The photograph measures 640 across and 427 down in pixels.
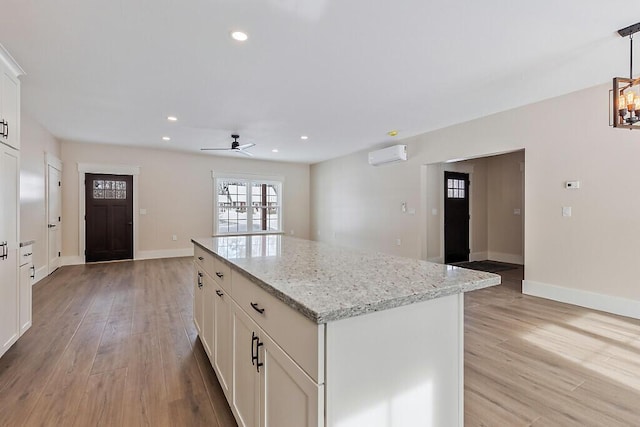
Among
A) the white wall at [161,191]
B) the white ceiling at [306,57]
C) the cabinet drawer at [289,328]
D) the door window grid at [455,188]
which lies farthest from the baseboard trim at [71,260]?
the door window grid at [455,188]

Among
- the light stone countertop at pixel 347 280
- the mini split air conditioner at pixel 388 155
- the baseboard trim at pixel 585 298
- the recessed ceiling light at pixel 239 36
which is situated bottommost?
the baseboard trim at pixel 585 298

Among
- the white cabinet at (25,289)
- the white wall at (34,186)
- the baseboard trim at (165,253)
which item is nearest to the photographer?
the white cabinet at (25,289)

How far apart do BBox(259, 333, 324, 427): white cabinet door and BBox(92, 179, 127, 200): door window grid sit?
7043 millimetres

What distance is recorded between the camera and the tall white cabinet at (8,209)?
2363 millimetres

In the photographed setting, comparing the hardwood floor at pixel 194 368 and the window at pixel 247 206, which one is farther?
the window at pixel 247 206

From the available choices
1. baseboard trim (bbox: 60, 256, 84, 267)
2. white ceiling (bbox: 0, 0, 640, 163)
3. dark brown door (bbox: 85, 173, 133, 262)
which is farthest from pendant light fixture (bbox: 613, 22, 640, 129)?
baseboard trim (bbox: 60, 256, 84, 267)

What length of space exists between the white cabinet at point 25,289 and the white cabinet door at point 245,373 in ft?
7.59

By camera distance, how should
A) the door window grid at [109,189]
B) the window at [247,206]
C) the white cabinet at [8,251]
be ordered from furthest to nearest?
the window at [247,206]
the door window grid at [109,189]
the white cabinet at [8,251]

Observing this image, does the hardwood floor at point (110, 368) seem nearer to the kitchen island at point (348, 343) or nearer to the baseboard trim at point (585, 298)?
the kitchen island at point (348, 343)

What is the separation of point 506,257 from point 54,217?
9.08 meters

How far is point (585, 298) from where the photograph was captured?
142 inches

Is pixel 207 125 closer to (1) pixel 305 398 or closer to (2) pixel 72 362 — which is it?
(2) pixel 72 362

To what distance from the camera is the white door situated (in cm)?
542

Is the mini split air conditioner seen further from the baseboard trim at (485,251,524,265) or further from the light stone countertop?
the light stone countertop
